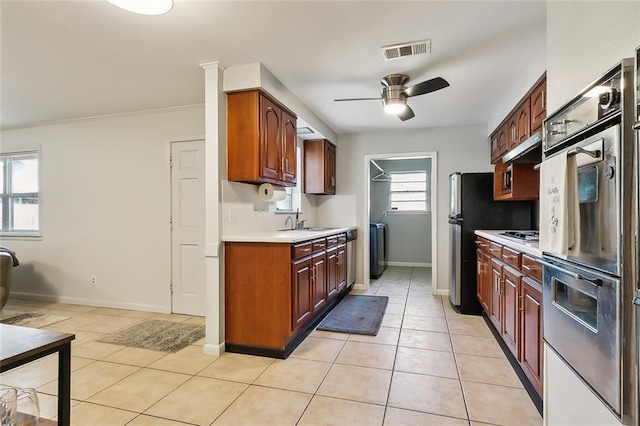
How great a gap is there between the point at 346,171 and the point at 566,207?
4.00 m

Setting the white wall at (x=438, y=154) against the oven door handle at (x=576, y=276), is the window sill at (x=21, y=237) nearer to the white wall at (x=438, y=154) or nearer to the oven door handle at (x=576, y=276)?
the white wall at (x=438, y=154)

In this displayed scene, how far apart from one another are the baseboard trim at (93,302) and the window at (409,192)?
5003 mm

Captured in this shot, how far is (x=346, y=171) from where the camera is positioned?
17.0 ft

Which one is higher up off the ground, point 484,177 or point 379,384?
point 484,177

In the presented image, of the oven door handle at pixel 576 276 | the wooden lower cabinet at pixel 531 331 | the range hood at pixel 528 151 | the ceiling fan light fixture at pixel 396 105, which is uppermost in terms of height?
the ceiling fan light fixture at pixel 396 105

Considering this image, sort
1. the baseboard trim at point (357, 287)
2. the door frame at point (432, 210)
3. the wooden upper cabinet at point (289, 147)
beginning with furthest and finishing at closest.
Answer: the baseboard trim at point (357, 287), the door frame at point (432, 210), the wooden upper cabinet at point (289, 147)

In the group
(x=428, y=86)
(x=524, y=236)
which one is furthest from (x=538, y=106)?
(x=524, y=236)

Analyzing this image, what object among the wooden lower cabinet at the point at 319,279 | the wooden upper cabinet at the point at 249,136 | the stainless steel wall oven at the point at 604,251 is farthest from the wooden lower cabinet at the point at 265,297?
the stainless steel wall oven at the point at 604,251

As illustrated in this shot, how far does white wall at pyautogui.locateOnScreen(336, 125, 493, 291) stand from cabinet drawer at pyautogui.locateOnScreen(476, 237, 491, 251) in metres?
1.12

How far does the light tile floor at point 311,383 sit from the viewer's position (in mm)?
1915

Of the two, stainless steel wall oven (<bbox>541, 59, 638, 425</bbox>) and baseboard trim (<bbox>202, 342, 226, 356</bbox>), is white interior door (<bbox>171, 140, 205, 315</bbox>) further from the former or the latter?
stainless steel wall oven (<bbox>541, 59, 638, 425</bbox>)

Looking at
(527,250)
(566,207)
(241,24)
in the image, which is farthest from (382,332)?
(241,24)

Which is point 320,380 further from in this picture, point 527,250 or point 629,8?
point 629,8

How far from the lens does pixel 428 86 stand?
104 inches
